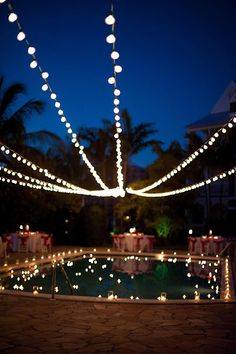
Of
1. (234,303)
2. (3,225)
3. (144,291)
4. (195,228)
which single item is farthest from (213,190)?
(234,303)

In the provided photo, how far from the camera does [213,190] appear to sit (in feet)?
95.9

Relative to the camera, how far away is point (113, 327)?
6.45 meters

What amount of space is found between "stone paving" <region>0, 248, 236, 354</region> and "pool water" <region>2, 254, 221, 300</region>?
4.92 feet

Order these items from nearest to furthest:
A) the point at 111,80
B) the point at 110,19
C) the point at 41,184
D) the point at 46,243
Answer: the point at 110,19
the point at 111,80
the point at 41,184
the point at 46,243

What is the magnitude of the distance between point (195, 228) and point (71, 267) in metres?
13.5

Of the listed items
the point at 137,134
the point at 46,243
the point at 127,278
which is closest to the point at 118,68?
the point at 127,278

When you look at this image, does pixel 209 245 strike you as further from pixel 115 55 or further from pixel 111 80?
pixel 115 55

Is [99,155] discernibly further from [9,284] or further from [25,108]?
[9,284]

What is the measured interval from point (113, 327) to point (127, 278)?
6.83 metres

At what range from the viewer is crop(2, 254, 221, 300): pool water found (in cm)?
1081

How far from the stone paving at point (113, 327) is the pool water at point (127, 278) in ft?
4.92

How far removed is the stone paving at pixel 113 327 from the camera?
5.45 meters

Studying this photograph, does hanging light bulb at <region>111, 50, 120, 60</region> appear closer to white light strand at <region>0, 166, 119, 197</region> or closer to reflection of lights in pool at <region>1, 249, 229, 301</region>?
reflection of lights in pool at <region>1, 249, 229, 301</region>

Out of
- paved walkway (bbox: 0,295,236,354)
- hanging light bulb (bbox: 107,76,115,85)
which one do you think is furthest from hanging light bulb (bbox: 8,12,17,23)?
paved walkway (bbox: 0,295,236,354)
